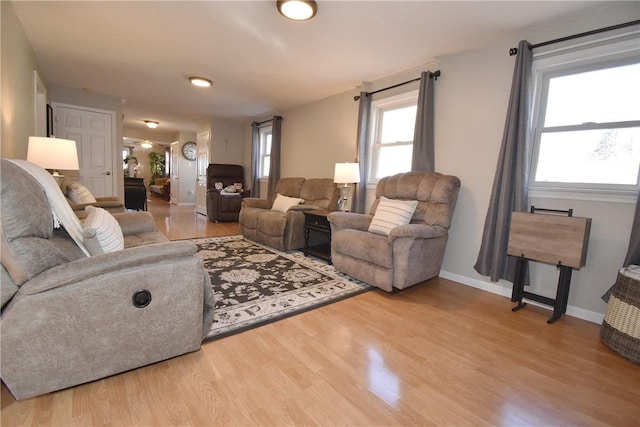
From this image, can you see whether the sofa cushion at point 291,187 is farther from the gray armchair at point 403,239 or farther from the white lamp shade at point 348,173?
the gray armchair at point 403,239

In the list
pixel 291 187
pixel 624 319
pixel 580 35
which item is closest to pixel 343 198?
pixel 291 187

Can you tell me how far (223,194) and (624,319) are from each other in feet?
18.5

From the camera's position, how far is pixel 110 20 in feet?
8.41

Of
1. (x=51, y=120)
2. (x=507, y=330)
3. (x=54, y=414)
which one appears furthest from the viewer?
(x=51, y=120)

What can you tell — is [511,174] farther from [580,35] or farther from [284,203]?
[284,203]

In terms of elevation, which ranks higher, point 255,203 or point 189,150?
point 189,150

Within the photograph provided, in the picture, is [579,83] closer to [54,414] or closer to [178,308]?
[178,308]

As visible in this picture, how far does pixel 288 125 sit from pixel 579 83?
4161 millimetres

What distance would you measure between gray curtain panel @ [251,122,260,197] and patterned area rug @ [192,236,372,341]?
2.69 m

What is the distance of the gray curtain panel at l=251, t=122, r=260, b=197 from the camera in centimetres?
640

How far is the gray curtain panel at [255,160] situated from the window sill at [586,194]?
16.5 feet

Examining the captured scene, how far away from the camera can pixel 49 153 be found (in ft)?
8.72

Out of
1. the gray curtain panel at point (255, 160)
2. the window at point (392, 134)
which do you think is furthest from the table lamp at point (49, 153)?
the gray curtain panel at point (255, 160)

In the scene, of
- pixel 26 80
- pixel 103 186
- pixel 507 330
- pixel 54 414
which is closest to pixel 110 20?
pixel 26 80
